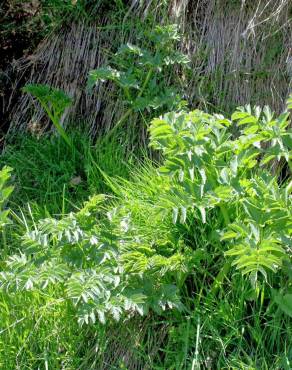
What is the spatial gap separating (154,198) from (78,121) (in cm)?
99

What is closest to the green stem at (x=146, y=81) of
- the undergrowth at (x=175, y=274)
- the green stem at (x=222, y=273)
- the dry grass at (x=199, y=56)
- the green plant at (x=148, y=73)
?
the green plant at (x=148, y=73)

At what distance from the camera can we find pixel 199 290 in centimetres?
261

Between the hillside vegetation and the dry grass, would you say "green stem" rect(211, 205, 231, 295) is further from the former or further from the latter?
the dry grass

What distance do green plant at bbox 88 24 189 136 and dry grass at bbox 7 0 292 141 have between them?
5.2 inches

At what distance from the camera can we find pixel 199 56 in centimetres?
351

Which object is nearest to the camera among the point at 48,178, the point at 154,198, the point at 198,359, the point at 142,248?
the point at 198,359

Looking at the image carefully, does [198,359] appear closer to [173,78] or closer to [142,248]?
[142,248]

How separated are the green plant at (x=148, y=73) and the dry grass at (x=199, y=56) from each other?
0.13 meters

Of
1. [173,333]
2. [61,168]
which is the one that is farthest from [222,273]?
[61,168]

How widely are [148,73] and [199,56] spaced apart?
1.04 feet

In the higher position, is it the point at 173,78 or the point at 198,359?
the point at 173,78

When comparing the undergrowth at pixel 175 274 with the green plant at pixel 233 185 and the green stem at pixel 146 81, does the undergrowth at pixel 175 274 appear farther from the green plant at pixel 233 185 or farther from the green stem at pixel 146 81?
the green stem at pixel 146 81

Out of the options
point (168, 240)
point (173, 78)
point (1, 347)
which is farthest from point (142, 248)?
point (173, 78)

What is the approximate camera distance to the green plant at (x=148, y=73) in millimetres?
3279
